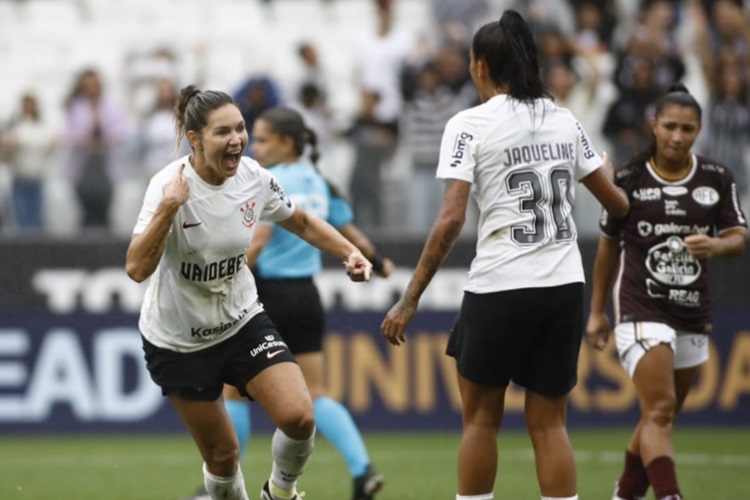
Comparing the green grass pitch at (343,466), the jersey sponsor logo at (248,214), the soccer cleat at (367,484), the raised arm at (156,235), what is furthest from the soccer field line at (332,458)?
the raised arm at (156,235)

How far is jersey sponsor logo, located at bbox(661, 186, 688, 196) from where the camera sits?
8320mm

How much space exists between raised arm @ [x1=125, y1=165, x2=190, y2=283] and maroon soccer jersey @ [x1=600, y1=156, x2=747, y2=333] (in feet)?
9.27

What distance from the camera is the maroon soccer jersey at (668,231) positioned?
8305mm

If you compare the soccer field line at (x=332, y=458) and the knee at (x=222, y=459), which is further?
the soccer field line at (x=332, y=458)

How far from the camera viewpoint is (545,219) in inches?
273

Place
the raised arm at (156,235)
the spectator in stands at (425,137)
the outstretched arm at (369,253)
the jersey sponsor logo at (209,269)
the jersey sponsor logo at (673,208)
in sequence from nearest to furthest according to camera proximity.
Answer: the raised arm at (156,235)
the jersey sponsor logo at (209,269)
the jersey sponsor logo at (673,208)
the outstretched arm at (369,253)
the spectator in stands at (425,137)

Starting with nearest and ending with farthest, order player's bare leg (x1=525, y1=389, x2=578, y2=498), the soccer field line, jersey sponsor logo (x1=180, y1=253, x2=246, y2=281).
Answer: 1. player's bare leg (x1=525, y1=389, x2=578, y2=498)
2. jersey sponsor logo (x1=180, y1=253, x2=246, y2=281)
3. the soccer field line

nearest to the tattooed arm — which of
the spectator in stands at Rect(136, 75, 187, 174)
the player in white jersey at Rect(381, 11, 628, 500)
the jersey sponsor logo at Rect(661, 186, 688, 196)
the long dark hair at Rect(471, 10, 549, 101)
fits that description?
the player in white jersey at Rect(381, 11, 628, 500)

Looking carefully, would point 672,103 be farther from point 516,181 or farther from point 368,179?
point 368,179

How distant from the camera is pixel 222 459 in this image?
7398 mm

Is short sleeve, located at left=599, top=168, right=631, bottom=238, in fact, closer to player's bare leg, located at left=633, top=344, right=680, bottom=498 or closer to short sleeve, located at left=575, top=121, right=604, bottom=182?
player's bare leg, located at left=633, top=344, right=680, bottom=498

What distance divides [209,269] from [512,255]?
5.03 feet

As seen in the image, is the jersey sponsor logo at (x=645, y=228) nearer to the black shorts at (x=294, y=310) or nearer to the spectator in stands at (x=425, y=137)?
the black shorts at (x=294, y=310)

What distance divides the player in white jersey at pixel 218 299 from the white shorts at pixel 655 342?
1862 mm
